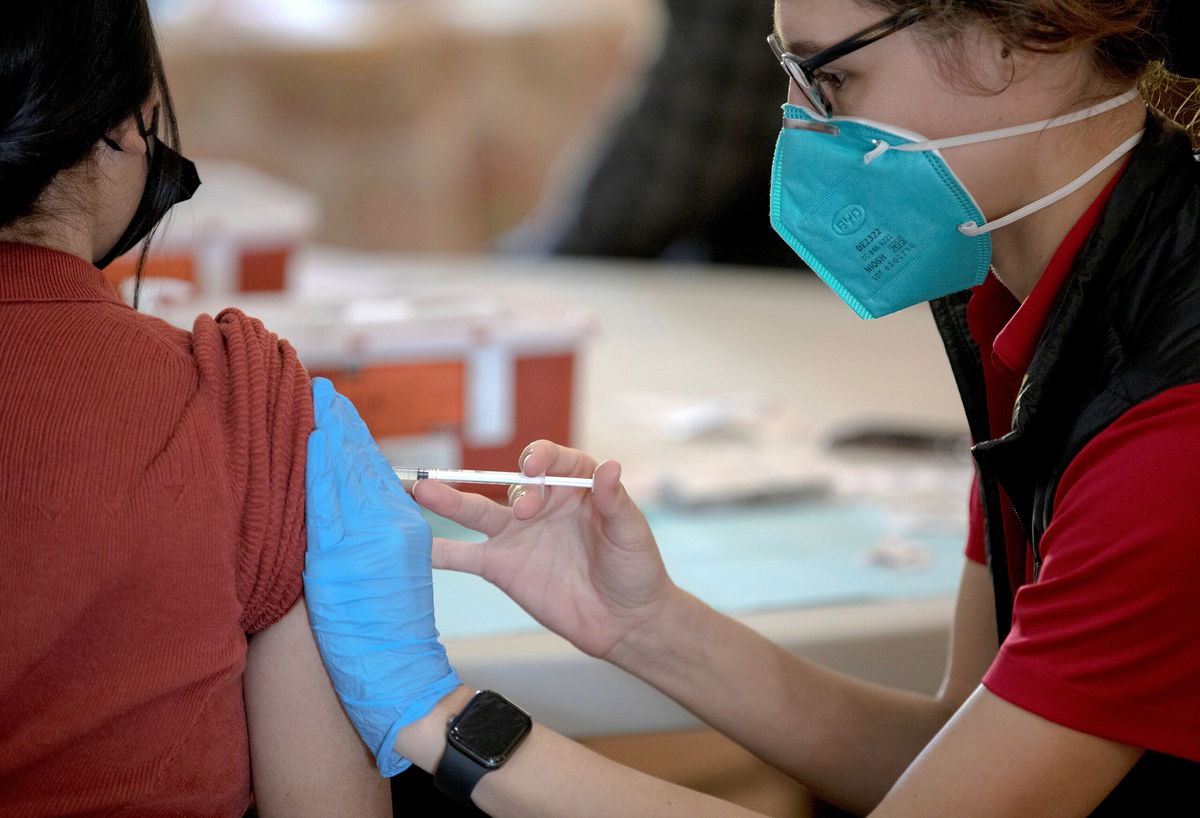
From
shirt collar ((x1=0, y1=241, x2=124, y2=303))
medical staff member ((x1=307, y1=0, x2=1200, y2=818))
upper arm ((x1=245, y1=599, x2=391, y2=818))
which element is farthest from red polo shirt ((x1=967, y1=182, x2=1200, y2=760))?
shirt collar ((x1=0, y1=241, x2=124, y2=303))

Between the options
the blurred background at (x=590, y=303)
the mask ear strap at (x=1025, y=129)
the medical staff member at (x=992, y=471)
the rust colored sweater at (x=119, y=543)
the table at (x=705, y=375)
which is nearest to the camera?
the rust colored sweater at (x=119, y=543)

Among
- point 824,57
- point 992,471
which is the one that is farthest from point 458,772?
point 824,57

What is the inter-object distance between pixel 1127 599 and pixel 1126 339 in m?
0.21

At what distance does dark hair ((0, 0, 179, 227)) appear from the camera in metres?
0.76

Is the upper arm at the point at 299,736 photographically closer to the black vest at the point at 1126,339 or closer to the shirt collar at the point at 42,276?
the shirt collar at the point at 42,276

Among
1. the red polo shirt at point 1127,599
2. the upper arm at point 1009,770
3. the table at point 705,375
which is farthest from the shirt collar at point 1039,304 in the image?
the table at point 705,375

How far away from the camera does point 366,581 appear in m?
0.90

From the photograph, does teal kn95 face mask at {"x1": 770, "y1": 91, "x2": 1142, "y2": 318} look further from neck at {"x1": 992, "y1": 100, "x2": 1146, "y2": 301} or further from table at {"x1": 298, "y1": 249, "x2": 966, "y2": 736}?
table at {"x1": 298, "y1": 249, "x2": 966, "y2": 736}

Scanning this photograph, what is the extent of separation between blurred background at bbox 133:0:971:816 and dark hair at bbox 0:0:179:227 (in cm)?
56

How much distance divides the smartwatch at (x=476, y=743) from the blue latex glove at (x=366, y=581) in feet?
0.11

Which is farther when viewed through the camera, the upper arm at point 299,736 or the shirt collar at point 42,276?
the upper arm at point 299,736

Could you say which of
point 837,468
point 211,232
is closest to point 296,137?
point 211,232

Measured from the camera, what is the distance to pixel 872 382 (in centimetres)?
232

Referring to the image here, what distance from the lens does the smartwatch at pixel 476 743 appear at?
0.91 meters
